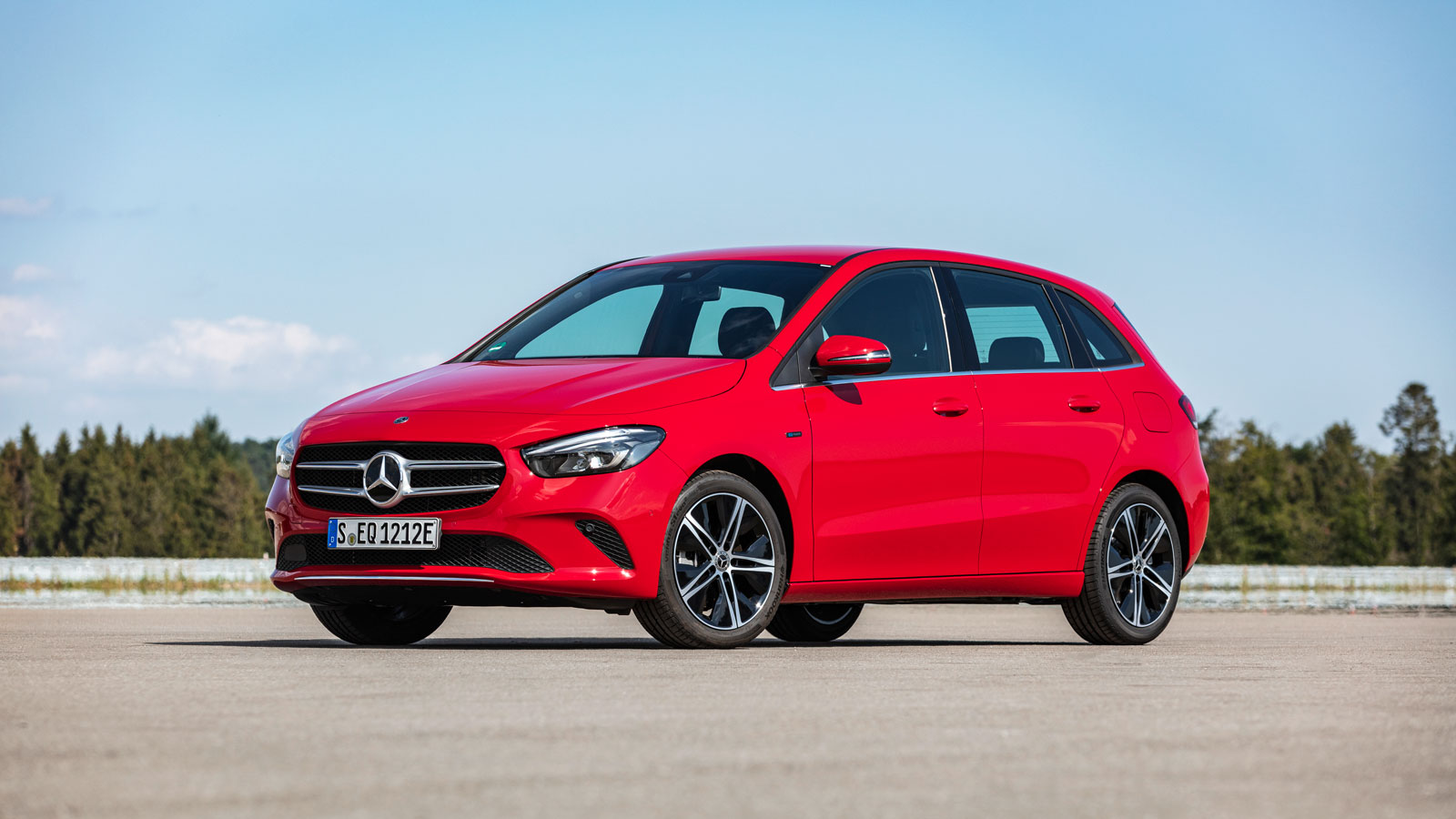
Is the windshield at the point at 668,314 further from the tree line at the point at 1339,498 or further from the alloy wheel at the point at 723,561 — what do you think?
the tree line at the point at 1339,498

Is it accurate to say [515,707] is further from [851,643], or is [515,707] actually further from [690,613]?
[851,643]

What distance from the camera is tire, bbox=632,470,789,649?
823cm

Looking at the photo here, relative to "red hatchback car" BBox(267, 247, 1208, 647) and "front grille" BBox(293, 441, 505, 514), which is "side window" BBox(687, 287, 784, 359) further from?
"front grille" BBox(293, 441, 505, 514)

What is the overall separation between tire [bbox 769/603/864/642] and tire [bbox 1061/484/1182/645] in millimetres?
1300

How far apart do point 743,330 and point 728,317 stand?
19cm

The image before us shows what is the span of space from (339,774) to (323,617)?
5167 millimetres

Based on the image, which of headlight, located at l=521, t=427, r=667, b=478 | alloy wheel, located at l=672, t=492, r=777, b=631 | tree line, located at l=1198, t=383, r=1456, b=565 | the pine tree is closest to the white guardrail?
alloy wheel, located at l=672, t=492, r=777, b=631

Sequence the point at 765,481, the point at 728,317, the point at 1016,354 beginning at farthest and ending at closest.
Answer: the point at 1016,354, the point at 728,317, the point at 765,481

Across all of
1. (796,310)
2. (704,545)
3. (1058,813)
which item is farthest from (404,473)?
(1058,813)

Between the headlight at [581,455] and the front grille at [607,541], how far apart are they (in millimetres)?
217

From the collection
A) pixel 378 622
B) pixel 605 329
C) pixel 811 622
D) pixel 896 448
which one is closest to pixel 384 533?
pixel 378 622

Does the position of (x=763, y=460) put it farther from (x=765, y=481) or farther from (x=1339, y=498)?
(x=1339, y=498)

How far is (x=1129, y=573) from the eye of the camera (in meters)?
10.4

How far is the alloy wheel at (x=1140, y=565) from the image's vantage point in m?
10.3
